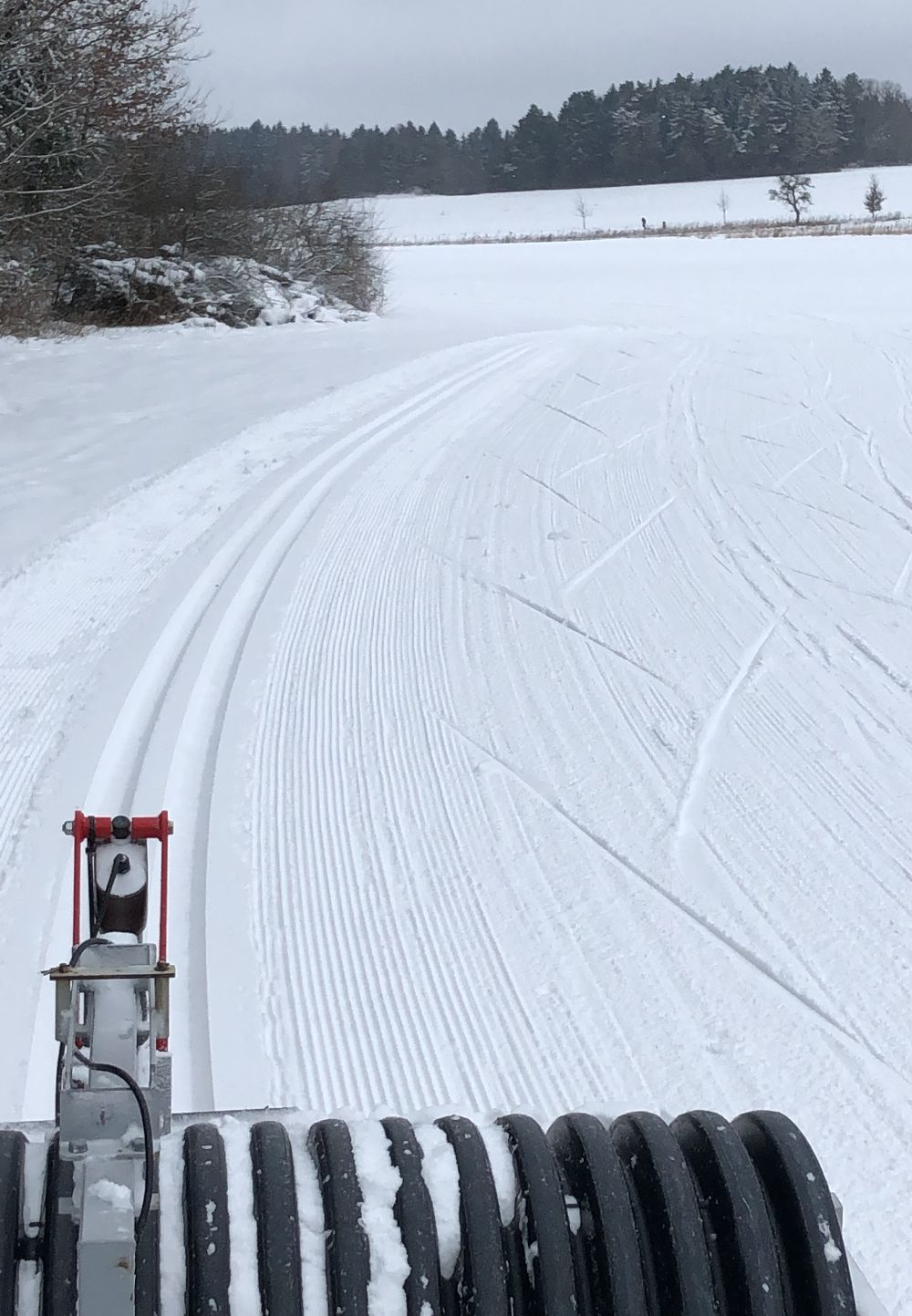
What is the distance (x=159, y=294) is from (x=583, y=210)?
56.5m

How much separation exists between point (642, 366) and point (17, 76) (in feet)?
24.1

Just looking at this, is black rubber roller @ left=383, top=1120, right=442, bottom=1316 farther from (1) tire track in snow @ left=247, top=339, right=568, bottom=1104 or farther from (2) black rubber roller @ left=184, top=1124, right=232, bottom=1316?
(1) tire track in snow @ left=247, top=339, right=568, bottom=1104

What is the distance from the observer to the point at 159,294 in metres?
16.6

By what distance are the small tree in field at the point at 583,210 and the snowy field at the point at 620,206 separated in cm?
24

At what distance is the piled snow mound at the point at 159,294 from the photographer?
54.0 ft

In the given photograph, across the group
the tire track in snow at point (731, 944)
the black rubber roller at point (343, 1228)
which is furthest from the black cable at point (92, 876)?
the tire track in snow at point (731, 944)

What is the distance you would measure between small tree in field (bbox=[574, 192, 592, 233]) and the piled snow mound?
49.9m

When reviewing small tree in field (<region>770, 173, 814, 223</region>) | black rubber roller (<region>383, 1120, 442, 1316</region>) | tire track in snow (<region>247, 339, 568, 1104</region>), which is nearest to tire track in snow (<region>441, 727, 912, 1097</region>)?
tire track in snow (<region>247, 339, 568, 1104</region>)

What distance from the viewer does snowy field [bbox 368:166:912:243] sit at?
61250 mm

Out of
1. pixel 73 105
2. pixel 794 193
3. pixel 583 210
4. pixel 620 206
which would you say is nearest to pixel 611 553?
pixel 73 105

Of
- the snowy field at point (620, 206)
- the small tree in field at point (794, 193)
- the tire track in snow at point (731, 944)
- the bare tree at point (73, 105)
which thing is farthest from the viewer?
the snowy field at point (620, 206)

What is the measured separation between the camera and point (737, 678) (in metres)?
4.89

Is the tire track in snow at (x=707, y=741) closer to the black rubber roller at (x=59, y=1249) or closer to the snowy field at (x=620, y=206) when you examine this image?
the black rubber roller at (x=59, y=1249)

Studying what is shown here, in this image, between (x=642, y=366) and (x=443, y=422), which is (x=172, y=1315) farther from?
(x=642, y=366)
